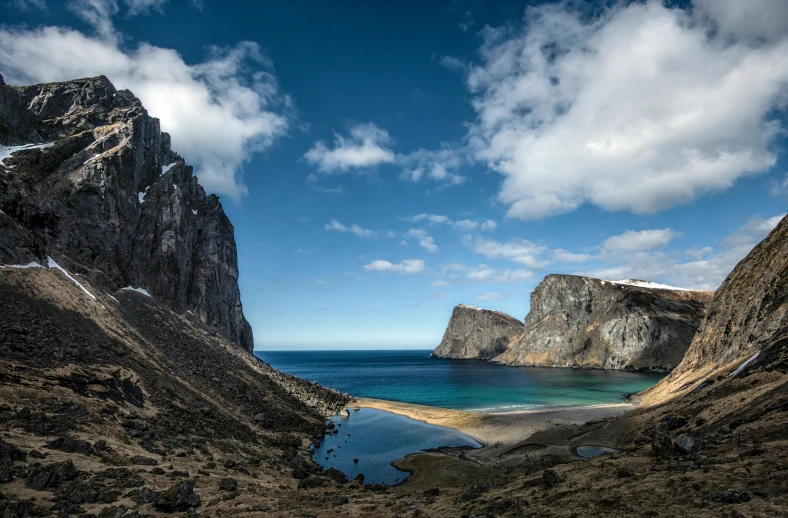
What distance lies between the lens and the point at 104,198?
220ft

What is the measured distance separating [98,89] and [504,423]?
349ft

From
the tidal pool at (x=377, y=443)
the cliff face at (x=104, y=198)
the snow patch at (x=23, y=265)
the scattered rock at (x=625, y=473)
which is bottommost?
the tidal pool at (x=377, y=443)

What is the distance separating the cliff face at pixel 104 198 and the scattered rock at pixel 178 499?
3681 centimetres

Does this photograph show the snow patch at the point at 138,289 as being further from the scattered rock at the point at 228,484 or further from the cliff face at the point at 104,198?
the scattered rock at the point at 228,484

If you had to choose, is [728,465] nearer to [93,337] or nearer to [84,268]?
[93,337]

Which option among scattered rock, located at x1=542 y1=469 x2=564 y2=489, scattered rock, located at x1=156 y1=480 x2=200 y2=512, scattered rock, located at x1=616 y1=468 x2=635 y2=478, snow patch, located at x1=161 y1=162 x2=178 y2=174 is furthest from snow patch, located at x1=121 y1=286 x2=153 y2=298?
scattered rock, located at x1=616 y1=468 x2=635 y2=478

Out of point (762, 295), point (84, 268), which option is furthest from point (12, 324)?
point (762, 295)

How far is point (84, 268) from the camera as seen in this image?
2244 inches

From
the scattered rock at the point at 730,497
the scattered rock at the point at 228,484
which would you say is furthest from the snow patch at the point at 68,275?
the scattered rock at the point at 730,497

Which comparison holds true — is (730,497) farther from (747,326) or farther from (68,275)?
(68,275)

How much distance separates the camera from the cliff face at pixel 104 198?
56.0 meters

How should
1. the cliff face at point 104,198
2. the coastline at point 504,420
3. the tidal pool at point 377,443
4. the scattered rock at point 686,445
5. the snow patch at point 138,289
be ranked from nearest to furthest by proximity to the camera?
the scattered rock at point 686,445, the tidal pool at point 377,443, the coastline at point 504,420, the cliff face at point 104,198, the snow patch at point 138,289

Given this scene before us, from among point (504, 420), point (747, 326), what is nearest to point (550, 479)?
point (504, 420)

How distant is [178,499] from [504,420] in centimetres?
5286
